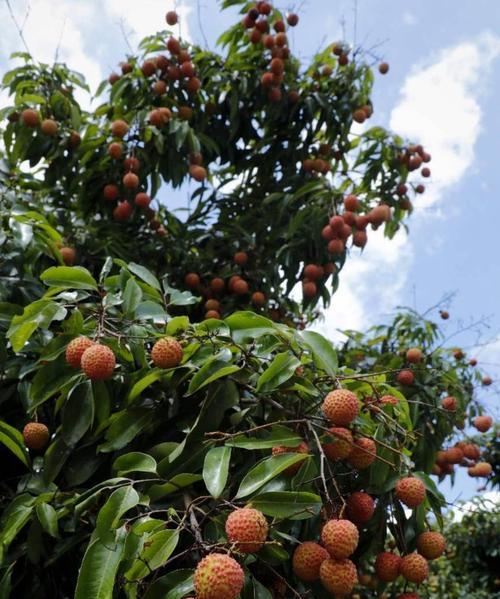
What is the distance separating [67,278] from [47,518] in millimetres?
480

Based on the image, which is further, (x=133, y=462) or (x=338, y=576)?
(x=133, y=462)

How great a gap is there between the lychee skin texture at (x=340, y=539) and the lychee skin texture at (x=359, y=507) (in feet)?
0.61

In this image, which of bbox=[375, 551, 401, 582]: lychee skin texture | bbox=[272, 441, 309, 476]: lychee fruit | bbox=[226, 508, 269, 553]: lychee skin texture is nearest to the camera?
bbox=[226, 508, 269, 553]: lychee skin texture

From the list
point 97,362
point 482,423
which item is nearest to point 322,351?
point 97,362

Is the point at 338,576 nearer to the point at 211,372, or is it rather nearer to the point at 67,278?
the point at 211,372

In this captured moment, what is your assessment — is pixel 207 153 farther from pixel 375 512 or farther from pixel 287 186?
pixel 375 512

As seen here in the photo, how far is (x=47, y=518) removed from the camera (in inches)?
47.3

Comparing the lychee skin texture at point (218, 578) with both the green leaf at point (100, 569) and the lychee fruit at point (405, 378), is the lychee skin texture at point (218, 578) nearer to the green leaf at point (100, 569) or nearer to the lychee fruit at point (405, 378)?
the green leaf at point (100, 569)

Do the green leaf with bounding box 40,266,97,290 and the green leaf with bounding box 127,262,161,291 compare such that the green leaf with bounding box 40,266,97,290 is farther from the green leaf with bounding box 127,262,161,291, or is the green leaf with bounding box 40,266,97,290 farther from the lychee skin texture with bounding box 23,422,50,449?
the lychee skin texture with bounding box 23,422,50,449

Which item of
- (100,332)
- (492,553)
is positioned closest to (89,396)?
(100,332)

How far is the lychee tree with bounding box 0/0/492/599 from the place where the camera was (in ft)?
3.41

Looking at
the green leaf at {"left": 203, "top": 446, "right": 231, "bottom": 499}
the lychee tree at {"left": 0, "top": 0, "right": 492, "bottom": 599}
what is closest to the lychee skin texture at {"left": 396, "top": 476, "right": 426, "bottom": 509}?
the lychee tree at {"left": 0, "top": 0, "right": 492, "bottom": 599}

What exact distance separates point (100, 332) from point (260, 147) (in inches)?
95.9

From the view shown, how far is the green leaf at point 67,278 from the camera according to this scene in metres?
1.37
